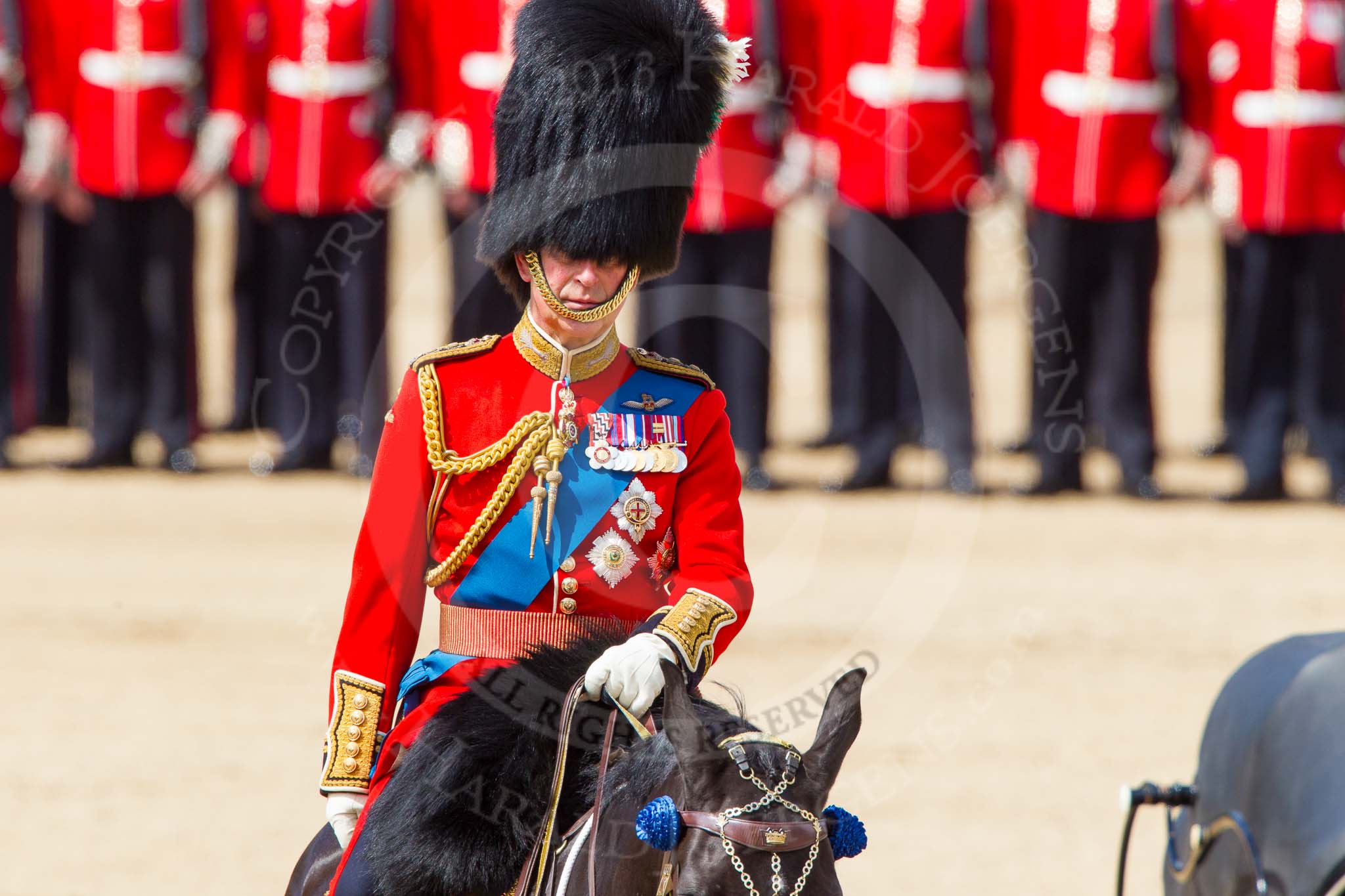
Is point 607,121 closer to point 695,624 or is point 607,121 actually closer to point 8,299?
point 695,624

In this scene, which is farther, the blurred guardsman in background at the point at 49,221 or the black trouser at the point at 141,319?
the black trouser at the point at 141,319

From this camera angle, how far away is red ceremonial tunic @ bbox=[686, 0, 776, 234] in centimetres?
765

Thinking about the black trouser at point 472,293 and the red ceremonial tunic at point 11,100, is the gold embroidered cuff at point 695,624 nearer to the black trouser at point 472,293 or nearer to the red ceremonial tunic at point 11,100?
the black trouser at point 472,293

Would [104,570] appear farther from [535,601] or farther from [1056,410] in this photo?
[535,601]

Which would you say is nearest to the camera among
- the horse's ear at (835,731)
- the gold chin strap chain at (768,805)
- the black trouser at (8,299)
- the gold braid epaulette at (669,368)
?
the gold chin strap chain at (768,805)

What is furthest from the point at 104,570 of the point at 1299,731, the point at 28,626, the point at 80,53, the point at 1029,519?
the point at 1299,731

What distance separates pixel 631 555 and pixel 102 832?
8.36 feet

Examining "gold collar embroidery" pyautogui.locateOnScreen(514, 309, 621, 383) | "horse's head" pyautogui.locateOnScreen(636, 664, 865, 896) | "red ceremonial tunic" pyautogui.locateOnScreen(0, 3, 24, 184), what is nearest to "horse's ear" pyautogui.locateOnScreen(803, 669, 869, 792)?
"horse's head" pyautogui.locateOnScreen(636, 664, 865, 896)

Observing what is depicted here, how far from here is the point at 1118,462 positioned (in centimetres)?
809

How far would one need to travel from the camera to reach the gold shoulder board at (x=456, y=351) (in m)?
2.59

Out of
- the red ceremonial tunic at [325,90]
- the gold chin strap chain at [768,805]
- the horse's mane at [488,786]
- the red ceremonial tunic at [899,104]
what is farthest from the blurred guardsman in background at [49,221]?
the gold chin strap chain at [768,805]

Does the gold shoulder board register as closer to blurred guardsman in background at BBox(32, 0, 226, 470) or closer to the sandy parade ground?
the sandy parade ground

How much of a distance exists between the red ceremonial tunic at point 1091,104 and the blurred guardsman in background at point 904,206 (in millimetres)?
188

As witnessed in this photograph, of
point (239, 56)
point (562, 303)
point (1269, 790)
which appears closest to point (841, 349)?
point (239, 56)
